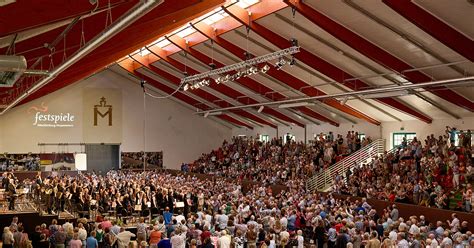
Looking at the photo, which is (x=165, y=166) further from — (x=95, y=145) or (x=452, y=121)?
(x=452, y=121)

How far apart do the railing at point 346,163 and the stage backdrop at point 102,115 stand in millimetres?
15469

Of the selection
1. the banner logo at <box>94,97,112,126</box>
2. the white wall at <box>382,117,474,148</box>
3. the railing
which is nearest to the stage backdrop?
the banner logo at <box>94,97,112,126</box>

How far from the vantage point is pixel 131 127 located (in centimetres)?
3572

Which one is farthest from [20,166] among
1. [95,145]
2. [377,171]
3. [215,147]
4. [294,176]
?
[377,171]

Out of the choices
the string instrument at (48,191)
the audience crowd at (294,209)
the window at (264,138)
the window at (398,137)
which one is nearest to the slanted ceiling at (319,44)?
the window at (398,137)

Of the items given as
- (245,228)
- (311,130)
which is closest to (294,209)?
(245,228)

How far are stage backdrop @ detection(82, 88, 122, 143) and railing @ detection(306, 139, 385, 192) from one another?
1547 centimetres

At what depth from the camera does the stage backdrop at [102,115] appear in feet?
112

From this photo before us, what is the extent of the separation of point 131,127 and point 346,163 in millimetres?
16440

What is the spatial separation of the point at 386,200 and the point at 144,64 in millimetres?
16955

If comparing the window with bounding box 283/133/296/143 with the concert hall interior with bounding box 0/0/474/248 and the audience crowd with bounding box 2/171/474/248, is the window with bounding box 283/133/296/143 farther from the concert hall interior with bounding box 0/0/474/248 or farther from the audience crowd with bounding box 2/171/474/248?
the audience crowd with bounding box 2/171/474/248

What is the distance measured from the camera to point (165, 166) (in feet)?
122

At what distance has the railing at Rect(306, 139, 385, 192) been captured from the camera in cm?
2492

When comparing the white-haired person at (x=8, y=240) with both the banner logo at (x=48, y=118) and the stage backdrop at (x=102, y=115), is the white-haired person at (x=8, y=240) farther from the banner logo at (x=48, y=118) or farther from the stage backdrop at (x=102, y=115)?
the stage backdrop at (x=102, y=115)
